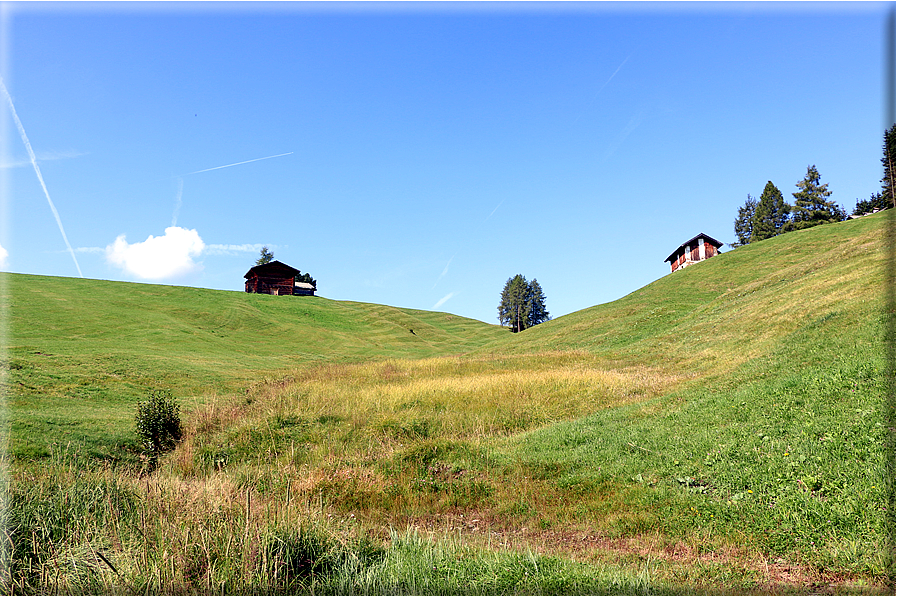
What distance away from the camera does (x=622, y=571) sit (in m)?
6.29

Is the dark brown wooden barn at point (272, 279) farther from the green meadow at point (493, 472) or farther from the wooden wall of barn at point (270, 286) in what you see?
the green meadow at point (493, 472)

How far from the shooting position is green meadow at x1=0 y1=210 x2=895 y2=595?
20.4 feet

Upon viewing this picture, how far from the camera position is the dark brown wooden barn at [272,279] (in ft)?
317

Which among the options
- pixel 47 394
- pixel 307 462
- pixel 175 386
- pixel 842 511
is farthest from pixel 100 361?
pixel 842 511

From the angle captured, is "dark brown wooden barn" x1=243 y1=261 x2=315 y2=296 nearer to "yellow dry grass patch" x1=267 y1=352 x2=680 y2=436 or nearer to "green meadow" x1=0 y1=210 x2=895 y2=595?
"green meadow" x1=0 y1=210 x2=895 y2=595

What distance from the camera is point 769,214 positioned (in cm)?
10788

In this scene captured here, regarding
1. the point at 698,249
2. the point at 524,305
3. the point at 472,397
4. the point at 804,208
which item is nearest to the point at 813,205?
the point at 804,208

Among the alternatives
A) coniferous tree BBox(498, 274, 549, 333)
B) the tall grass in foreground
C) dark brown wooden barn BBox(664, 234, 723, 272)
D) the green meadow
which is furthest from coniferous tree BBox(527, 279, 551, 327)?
the tall grass in foreground

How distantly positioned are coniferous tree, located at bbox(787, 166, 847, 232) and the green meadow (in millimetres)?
79251

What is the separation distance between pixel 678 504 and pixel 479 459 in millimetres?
5213

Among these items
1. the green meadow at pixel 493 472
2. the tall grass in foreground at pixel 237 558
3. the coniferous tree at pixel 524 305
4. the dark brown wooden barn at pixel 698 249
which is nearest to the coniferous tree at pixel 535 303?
the coniferous tree at pixel 524 305

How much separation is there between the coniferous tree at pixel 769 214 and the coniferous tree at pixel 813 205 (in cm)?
952

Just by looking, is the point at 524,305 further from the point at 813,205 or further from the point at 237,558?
the point at 237,558

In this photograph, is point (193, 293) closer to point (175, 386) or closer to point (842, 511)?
point (175, 386)
